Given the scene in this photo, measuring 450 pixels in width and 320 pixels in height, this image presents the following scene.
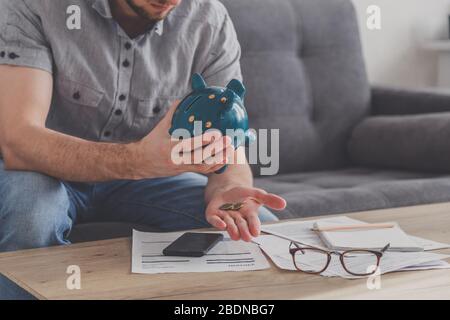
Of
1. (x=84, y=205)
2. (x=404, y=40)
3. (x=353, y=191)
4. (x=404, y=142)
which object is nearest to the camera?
(x=84, y=205)

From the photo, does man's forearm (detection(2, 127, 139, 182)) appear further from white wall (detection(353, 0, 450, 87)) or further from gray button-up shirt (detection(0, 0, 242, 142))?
white wall (detection(353, 0, 450, 87))

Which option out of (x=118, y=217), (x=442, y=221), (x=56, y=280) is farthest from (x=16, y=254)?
(x=442, y=221)

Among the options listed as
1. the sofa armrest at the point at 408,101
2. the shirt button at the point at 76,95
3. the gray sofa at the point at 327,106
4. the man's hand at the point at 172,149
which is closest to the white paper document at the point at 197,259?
the man's hand at the point at 172,149

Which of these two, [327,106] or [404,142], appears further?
[327,106]

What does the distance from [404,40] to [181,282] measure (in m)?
2.33

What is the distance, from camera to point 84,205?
174 cm

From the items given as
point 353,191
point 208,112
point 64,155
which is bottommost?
point 353,191

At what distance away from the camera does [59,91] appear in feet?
5.62

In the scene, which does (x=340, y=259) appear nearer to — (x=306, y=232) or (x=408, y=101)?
(x=306, y=232)

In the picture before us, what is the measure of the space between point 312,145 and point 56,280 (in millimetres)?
1458

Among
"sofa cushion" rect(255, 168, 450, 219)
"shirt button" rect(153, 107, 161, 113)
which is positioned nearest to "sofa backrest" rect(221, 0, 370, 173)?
"sofa cushion" rect(255, 168, 450, 219)

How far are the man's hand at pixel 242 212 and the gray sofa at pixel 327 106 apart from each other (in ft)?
2.35

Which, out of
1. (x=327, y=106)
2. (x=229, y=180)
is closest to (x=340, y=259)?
(x=229, y=180)

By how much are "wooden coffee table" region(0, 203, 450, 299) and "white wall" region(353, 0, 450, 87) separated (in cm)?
202
